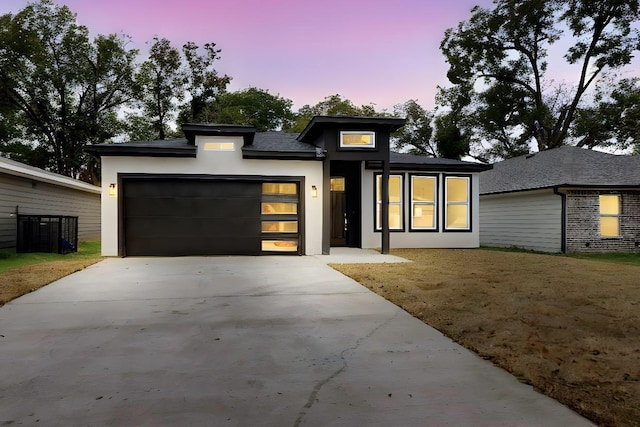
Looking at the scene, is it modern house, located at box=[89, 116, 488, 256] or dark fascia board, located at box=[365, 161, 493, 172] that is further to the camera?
dark fascia board, located at box=[365, 161, 493, 172]

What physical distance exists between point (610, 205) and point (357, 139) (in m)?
9.22

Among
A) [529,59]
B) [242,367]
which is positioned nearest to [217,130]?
[242,367]

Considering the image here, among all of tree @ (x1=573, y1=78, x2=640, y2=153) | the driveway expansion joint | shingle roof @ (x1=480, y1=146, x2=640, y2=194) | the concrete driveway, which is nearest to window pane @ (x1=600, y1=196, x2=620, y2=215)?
shingle roof @ (x1=480, y1=146, x2=640, y2=194)

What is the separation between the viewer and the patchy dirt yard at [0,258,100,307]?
586 cm

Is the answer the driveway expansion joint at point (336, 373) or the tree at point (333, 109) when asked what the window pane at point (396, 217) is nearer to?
the driveway expansion joint at point (336, 373)

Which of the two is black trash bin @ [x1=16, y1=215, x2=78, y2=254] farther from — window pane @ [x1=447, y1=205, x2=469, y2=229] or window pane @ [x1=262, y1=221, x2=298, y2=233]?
window pane @ [x1=447, y1=205, x2=469, y2=229]

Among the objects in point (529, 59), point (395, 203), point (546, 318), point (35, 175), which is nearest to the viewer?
point (546, 318)

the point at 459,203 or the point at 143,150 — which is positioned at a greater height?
the point at 143,150

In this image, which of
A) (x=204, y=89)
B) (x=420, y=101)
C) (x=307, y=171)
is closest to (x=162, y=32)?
(x=204, y=89)

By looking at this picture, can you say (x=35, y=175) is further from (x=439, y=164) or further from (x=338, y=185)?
(x=439, y=164)

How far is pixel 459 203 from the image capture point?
13.8 meters

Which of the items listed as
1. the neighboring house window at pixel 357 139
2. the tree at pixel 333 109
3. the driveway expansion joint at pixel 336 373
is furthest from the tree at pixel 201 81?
the driveway expansion joint at pixel 336 373

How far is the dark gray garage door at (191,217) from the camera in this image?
10.9 m

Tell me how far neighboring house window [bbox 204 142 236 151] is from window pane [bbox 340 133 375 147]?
10.0 ft
